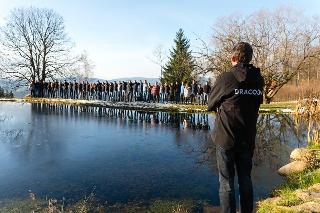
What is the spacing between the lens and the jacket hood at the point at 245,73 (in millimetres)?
3932

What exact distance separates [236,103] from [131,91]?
90.8 ft

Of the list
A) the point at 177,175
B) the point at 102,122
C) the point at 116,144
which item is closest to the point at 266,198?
the point at 177,175

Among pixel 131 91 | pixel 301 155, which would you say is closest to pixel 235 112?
pixel 301 155

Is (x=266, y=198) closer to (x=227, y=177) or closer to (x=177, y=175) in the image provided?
(x=177, y=175)

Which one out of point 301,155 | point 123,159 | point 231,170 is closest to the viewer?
point 231,170

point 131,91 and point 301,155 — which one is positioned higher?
point 131,91

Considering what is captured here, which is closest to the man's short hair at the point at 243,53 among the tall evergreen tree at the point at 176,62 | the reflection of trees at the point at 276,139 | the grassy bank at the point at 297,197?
the grassy bank at the point at 297,197

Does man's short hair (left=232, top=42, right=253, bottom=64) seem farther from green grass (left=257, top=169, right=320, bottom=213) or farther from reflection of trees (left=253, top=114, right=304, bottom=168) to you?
reflection of trees (left=253, top=114, right=304, bottom=168)

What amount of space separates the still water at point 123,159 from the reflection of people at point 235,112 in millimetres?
2825

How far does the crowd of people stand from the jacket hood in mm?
23525

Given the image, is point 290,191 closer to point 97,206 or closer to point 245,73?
point 97,206

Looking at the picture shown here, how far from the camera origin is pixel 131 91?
3147 centimetres

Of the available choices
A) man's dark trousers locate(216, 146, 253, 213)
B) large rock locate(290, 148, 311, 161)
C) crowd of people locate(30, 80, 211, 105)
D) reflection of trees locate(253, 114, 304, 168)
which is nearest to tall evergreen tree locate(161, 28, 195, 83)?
crowd of people locate(30, 80, 211, 105)

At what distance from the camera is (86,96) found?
114 ft
